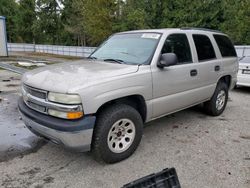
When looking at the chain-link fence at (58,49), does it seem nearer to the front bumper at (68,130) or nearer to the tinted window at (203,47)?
the tinted window at (203,47)

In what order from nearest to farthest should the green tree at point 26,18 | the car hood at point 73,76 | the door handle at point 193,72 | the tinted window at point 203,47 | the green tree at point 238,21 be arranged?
the car hood at point 73,76 → the door handle at point 193,72 → the tinted window at point 203,47 → the green tree at point 238,21 → the green tree at point 26,18

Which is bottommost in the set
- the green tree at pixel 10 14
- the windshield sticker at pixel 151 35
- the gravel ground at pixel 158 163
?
the gravel ground at pixel 158 163

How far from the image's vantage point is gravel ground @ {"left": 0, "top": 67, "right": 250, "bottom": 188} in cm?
292

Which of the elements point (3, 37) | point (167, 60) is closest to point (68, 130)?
point (167, 60)

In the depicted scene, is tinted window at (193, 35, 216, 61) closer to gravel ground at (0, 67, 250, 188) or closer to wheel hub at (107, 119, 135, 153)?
gravel ground at (0, 67, 250, 188)

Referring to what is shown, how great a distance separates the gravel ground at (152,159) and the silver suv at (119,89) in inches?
12.7

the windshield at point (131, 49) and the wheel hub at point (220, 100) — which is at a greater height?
the windshield at point (131, 49)

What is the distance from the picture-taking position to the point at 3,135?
13.6 feet

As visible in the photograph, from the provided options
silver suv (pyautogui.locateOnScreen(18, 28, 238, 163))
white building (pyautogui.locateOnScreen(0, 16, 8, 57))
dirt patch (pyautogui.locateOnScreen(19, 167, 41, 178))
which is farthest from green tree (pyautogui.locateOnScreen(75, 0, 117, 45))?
dirt patch (pyautogui.locateOnScreen(19, 167, 41, 178))

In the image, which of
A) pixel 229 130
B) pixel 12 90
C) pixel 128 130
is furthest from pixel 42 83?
pixel 12 90

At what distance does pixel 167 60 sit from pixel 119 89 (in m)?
0.94

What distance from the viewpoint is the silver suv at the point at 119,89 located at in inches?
109

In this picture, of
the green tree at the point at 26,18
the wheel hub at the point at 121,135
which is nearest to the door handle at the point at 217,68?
the wheel hub at the point at 121,135

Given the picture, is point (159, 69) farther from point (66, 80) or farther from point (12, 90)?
point (12, 90)
